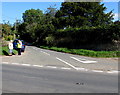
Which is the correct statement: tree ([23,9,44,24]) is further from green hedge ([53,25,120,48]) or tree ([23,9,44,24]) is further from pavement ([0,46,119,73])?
pavement ([0,46,119,73])

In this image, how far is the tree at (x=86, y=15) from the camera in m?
38.1

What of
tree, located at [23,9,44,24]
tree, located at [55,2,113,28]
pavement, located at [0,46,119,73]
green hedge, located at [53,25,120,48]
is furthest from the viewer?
tree, located at [23,9,44,24]

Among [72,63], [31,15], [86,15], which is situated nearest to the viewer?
[72,63]

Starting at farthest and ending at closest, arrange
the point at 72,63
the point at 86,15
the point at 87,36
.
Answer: the point at 86,15
the point at 87,36
the point at 72,63

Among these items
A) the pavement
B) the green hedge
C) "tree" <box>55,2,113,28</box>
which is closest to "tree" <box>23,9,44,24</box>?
"tree" <box>55,2,113,28</box>

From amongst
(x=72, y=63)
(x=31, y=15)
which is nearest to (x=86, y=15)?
(x=72, y=63)

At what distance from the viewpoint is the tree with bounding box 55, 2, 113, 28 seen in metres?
38.1

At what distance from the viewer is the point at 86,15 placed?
3934 cm

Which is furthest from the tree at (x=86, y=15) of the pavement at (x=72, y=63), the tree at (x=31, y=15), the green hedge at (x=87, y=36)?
the tree at (x=31, y=15)

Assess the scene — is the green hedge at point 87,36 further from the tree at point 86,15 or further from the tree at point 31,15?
the tree at point 31,15

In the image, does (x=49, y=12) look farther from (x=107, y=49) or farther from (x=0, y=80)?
(x=0, y=80)

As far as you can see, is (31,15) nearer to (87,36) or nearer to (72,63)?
(87,36)

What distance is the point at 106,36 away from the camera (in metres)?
20.0

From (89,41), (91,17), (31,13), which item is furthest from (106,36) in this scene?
(31,13)
